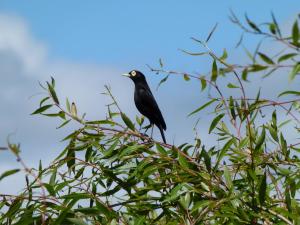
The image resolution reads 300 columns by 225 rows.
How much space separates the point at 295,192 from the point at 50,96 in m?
1.55

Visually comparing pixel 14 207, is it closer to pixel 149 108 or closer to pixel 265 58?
pixel 265 58

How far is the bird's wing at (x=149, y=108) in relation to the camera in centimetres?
875

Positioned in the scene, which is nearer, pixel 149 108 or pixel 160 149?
pixel 160 149

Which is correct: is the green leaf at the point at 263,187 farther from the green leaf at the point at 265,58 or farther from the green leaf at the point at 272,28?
the green leaf at the point at 272,28

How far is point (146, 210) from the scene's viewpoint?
12.7 ft

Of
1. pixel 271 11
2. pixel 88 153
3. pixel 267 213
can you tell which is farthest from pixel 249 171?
pixel 271 11

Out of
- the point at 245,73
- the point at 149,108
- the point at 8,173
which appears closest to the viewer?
the point at 245,73

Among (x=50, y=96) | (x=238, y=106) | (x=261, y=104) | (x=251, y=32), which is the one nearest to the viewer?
(x=251, y=32)

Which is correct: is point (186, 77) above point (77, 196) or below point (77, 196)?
above

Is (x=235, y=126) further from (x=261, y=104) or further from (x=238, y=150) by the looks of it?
(x=261, y=104)

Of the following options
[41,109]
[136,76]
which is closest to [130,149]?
[41,109]

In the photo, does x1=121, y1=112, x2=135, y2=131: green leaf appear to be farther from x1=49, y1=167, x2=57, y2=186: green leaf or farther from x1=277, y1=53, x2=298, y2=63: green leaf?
x1=277, y1=53, x2=298, y2=63: green leaf

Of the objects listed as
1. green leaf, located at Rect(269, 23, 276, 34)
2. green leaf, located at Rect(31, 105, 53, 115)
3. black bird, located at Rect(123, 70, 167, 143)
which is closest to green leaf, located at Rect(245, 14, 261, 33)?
green leaf, located at Rect(269, 23, 276, 34)

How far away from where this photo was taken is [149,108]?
8.91 m
